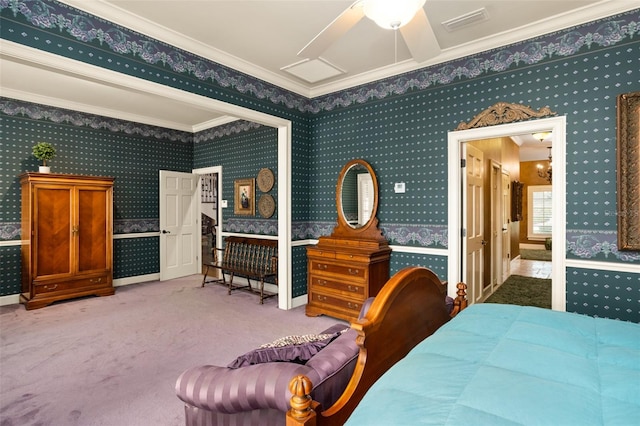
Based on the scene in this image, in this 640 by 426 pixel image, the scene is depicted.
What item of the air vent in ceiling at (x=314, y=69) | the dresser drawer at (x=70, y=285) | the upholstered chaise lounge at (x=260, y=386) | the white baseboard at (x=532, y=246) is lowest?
the white baseboard at (x=532, y=246)

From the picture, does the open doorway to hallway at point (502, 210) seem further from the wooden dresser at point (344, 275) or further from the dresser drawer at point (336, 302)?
the dresser drawer at point (336, 302)

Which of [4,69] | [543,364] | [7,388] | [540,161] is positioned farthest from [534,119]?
[540,161]

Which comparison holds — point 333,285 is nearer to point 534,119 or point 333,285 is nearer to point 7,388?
point 534,119

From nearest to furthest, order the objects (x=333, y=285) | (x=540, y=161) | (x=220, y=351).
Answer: (x=220, y=351), (x=333, y=285), (x=540, y=161)

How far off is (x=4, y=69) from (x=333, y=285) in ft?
14.9

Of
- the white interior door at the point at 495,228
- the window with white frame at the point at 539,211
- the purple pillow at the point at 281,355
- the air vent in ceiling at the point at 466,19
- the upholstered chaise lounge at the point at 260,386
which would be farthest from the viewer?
the window with white frame at the point at 539,211

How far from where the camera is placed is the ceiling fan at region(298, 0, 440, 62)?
1689 millimetres

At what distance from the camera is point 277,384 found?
1166 mm

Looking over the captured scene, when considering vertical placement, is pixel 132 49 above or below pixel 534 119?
above

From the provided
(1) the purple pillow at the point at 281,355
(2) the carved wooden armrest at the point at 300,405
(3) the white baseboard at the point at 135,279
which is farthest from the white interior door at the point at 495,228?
(3) the white baseboard at the point at 135,279

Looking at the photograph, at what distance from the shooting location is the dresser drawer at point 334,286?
377 centimetres

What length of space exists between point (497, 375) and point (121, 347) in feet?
11.0

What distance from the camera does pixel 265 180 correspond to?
550 cm

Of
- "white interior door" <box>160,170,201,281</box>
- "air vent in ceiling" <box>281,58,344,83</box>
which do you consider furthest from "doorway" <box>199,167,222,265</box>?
"air vent in ceiling" <box>281,58,344,83</box>
